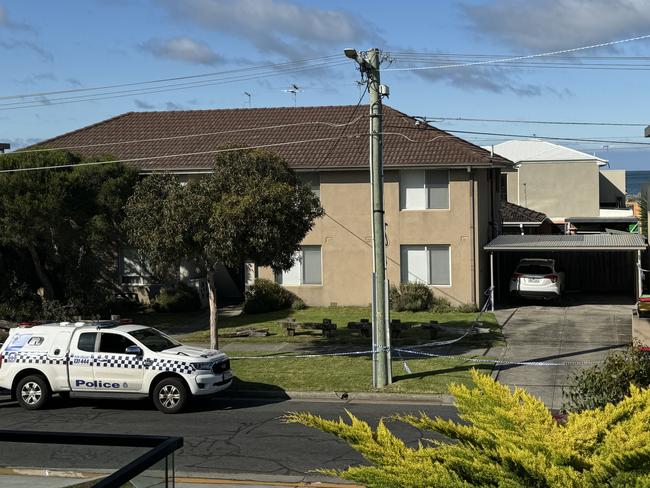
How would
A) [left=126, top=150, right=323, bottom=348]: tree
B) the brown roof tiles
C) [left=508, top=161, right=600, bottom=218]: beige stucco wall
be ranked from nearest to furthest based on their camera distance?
[left=126, top=150, right=323, bottom=348]: tree, the brown roof tiles, [left=508, top=161, right=600, bottom=218]: beige stucco wall

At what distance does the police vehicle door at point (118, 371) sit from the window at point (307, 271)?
14.8 m

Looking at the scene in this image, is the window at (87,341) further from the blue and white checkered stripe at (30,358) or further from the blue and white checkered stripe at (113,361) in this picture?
A: the blue and white checkered stripe at (30,358)

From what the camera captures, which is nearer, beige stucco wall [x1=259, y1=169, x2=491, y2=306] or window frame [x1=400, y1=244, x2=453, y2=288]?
beige stucco wall [x1=259, y1=169, x2=491, y2=306]

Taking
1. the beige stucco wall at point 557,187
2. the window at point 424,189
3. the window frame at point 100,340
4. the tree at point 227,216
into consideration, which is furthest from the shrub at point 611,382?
the beige stucco wall at point 557,187

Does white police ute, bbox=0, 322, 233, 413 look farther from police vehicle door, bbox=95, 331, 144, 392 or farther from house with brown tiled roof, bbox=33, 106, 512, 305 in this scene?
house with brown tiled roof, bbox=33, 106, 512, 305

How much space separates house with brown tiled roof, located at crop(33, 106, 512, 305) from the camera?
29531 mm

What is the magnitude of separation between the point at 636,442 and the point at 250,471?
285 inches

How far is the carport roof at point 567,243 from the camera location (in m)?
27.9

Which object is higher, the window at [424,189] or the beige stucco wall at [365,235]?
the window at [424,189]

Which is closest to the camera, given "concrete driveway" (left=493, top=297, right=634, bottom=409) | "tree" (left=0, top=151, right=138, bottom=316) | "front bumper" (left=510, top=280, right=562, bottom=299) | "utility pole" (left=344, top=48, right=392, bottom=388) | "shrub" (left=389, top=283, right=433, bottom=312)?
"utility pole" (left=344, top=48, right=392, bottom=388)

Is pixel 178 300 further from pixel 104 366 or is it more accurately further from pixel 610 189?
pixel 610 189

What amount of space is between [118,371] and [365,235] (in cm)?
1543

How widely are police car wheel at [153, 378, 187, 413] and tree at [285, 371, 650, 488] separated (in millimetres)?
9858

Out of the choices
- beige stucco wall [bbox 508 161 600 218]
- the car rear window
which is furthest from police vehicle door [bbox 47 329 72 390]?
beige stucco wall [bbox 508 161 600 218]
